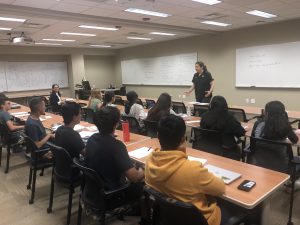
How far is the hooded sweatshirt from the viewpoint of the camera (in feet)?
4.36

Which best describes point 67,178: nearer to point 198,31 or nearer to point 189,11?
point 189,11

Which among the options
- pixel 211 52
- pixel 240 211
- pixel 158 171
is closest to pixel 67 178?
A: pixel 158 171

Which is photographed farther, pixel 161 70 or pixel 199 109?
pixel 161 70

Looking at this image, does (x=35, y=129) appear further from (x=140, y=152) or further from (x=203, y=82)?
(x=203, y=82)

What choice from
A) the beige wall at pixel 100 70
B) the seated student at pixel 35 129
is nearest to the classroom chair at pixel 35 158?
the seated student at pixel 35 129

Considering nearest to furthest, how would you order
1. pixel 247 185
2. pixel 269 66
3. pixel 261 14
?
1. pixel 247 185
2. pixel 261 14
3. pixel 269 66

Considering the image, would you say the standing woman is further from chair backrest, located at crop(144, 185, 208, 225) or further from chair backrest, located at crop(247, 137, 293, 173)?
chair backrest, located at crop(144, 185, 208, 225)

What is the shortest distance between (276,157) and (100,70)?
11.2 meters

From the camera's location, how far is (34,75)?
10.5 m

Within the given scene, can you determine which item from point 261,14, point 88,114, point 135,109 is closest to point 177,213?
point 135,109

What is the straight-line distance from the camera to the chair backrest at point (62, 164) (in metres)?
2.24

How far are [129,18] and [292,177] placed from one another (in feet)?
15.1

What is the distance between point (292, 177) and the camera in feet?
7.55

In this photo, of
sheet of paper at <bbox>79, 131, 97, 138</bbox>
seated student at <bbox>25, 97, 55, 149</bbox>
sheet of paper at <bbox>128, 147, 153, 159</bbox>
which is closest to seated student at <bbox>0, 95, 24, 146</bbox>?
seated student at <bbox>25, 97, 55, 149</bbox>
